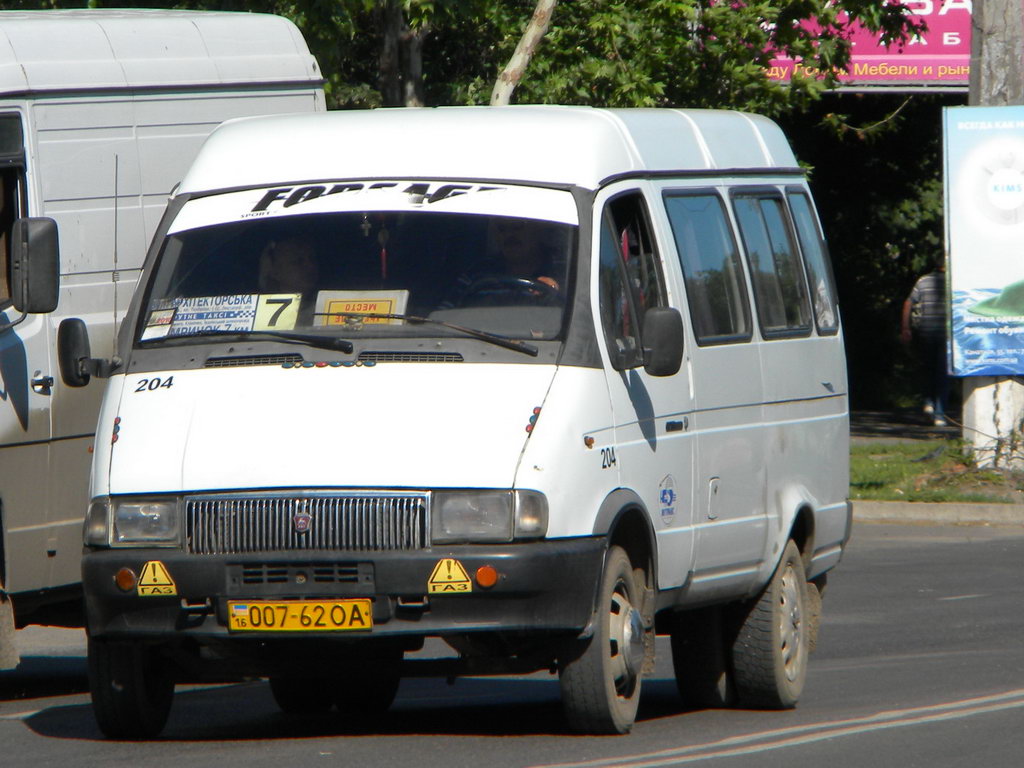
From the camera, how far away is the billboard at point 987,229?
18453 millimetres

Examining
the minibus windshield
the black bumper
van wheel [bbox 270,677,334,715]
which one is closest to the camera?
the black bumper

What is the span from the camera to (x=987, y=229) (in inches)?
730

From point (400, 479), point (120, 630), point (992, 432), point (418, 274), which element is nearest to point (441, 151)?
point (418, 274)

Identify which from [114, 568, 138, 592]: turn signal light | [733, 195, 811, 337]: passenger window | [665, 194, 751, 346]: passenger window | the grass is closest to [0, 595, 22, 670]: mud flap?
[114, 568, 138, 592]: turn signal light

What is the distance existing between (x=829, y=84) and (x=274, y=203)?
14.7m

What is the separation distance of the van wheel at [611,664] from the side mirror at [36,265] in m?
2.83

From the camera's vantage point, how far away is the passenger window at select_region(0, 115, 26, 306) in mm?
9539

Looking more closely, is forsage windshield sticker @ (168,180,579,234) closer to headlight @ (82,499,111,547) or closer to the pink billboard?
headlight @ (82,499,111,547)

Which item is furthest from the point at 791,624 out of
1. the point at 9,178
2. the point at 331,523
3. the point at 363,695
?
the point at 9,178

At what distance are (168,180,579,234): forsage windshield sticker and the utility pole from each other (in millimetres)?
11470

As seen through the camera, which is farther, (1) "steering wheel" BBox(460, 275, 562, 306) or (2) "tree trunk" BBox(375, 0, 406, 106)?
(2) "tree trunk" BBox(375, 0, 406, 106)

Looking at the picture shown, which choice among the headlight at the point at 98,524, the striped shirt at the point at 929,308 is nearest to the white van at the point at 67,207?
the headlight at the point at 98,524

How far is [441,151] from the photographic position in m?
8.30

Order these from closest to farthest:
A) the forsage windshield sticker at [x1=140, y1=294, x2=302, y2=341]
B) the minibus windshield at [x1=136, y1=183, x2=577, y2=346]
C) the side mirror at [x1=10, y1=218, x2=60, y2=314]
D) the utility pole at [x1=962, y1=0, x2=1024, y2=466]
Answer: the minibus windshield at [x1=136, y1=183, x2=577, y2=346] → the forsage windshield sticker at [x1=140, y1=294, x2=302, y2=341] → the side mirror at [x1=10, y1=218, x2=60, y2=314] → the utility pole at [x1=962, y1=0, x2=1024, y2=466]
